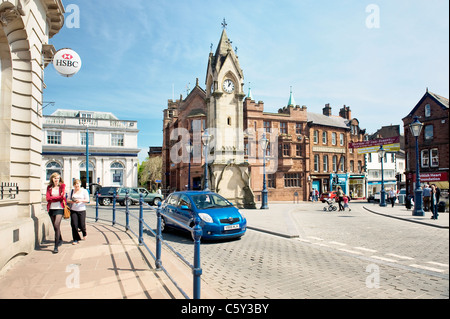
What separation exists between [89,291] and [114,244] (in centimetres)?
368

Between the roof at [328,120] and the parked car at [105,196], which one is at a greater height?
the roof at [328,120]

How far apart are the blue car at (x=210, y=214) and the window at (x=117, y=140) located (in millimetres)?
39868

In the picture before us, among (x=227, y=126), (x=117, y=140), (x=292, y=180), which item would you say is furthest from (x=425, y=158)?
(x=117, y=140)

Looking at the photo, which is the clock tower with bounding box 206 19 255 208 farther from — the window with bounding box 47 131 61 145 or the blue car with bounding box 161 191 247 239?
the window with bounding box 47 131 61 145

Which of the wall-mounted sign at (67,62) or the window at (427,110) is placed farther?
the window at (427,110)

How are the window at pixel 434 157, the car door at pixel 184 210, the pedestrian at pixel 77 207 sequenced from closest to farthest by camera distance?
the pedestrian at pixel 77 207 → the car door at pixel 184 210 → the window at pixel 434 157

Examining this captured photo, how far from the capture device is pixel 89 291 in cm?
442

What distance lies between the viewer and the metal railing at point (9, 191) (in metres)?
6.47

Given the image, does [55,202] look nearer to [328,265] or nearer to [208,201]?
[208,201]

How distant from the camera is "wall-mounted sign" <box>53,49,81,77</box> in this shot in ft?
29.7

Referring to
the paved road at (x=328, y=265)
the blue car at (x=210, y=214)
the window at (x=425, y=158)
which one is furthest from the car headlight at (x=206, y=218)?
the window at (x=425, y=158)

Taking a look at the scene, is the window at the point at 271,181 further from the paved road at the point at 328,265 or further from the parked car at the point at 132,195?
the paved road at the point at 328,265

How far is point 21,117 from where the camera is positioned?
24.5 ft
